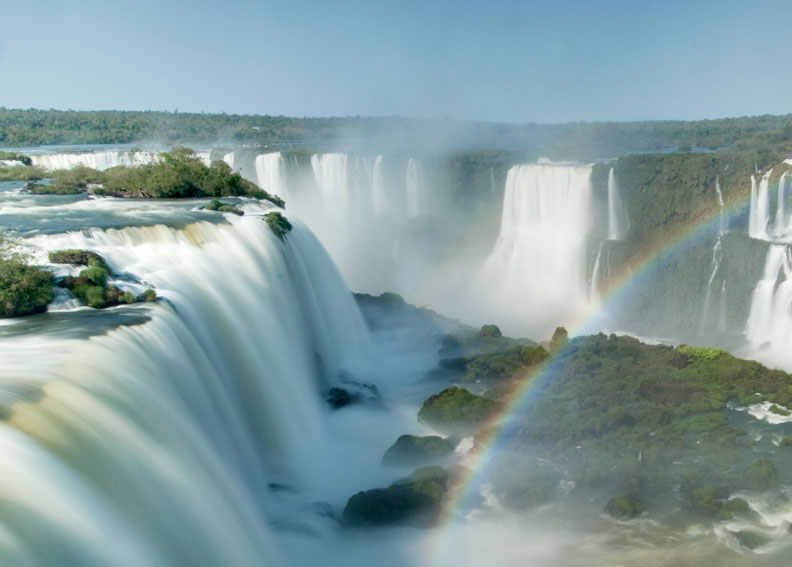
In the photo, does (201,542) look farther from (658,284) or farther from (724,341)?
(658,284)

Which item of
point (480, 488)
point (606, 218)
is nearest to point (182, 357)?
point (480, 488)

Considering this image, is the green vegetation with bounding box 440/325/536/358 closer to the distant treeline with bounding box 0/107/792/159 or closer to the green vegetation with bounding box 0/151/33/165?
the distant treeline with bounding box 0/107/792/159

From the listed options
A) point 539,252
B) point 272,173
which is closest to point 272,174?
point 272,173

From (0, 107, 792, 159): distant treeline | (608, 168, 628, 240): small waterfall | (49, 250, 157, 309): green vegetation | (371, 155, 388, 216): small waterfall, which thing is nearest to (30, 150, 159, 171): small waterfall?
(371, 155, 388, 216): small waterfall

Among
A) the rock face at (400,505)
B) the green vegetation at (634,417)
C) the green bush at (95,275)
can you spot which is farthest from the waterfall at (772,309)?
the green bush at (95,275)

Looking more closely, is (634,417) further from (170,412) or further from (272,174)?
(272,174)

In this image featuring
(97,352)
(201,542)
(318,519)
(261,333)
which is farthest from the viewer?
(261,333)

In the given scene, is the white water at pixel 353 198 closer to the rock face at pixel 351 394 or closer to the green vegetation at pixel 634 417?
the green vegetation at pixel 634 417
